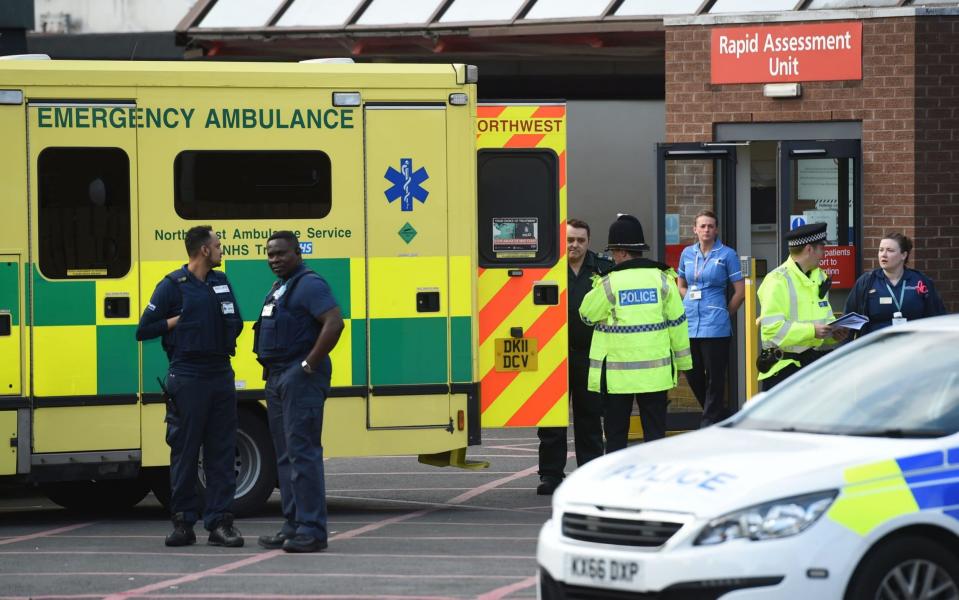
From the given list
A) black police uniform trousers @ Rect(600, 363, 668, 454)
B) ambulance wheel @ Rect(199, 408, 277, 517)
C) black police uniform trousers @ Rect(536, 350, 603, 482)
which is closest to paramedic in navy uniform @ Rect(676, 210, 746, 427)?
black police uniform trousers @ Rect(536, 350, 603, 482)

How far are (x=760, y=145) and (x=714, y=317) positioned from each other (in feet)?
7.41

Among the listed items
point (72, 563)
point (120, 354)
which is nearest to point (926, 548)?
point (72, 563)

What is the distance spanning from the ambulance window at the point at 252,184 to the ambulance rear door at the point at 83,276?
0.34m

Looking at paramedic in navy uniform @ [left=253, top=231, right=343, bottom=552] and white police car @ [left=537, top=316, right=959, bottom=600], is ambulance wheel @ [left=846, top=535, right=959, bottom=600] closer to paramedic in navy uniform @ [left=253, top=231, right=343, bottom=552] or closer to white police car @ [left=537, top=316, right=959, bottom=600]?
white police car @ [left=537, top=316, right=959, bottom=600]

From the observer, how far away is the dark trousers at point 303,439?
9164mm

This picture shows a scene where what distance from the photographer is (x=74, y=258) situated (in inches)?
404

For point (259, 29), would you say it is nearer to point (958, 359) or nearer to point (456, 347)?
point (456, 347)

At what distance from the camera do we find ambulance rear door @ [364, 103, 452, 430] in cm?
1060

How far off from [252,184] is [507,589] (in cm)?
349

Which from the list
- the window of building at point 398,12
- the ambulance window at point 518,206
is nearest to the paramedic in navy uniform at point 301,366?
the ambulance window at point 518,206

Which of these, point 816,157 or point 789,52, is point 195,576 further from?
point 789,52

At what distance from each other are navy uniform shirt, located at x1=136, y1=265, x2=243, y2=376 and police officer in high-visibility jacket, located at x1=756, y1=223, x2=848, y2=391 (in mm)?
3217

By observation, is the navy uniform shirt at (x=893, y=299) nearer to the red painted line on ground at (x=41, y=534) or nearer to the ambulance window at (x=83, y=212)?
the ambulance window at (x=83, y=212)

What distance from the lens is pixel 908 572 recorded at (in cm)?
617
